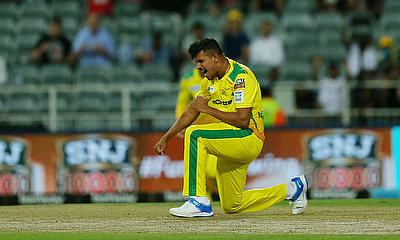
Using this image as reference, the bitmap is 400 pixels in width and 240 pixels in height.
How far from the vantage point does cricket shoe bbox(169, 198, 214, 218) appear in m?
10.5

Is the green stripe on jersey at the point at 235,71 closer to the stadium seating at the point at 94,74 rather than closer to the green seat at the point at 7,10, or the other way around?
the stadium seating at the point at 94,74

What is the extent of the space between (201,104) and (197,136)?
0.30 m

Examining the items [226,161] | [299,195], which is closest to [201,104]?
[226,161]

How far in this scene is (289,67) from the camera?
1925cm

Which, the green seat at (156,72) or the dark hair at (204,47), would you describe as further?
the green seat at (156,72)

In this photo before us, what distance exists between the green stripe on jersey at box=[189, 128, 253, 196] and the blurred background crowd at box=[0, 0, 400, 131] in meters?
6.49

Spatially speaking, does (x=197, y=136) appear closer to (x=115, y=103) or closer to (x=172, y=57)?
(x=115, y=103)

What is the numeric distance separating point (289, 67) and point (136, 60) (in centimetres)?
284

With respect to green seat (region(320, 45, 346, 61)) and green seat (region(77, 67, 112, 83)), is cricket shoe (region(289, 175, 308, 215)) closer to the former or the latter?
green seat (region(77, 67, 112, 83))

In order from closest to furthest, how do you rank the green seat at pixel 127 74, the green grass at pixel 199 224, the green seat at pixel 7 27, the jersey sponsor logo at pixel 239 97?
the green grass at pixel 199 224
the jersey sponsor logo at pixel 239 97
the green seat at pixel 127 74
the green seat at pixel 7 27

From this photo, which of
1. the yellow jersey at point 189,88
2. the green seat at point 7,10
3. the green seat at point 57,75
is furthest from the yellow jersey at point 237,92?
the green seat at point 7,10

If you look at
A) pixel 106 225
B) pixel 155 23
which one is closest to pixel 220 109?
pixel 106 225

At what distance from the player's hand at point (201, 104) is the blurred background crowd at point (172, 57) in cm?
656

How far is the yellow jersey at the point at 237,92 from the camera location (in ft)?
33.9
